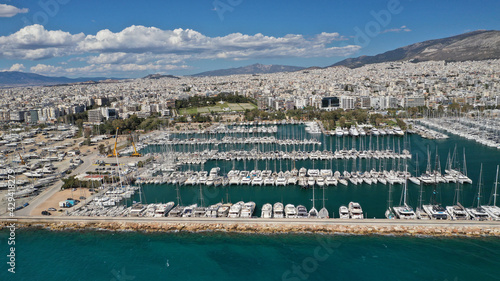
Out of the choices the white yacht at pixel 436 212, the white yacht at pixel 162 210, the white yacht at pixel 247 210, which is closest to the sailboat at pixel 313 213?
the white yacht at pixel 247 210

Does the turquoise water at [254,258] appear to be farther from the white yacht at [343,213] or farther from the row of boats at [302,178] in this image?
the row of boats at [302,178]

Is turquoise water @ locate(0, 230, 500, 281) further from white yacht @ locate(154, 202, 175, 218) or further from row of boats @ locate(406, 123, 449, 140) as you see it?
row of boats @ locate(406, 123, 449, 140)

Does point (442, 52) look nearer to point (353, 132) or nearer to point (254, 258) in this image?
point (353, 132)

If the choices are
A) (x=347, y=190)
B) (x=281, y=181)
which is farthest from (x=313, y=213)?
(x=281, y=181)

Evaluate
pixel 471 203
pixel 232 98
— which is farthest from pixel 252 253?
pixel 232 98

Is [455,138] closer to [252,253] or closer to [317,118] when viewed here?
[317,118]

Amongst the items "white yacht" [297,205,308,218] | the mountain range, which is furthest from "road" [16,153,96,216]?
the mountain range
